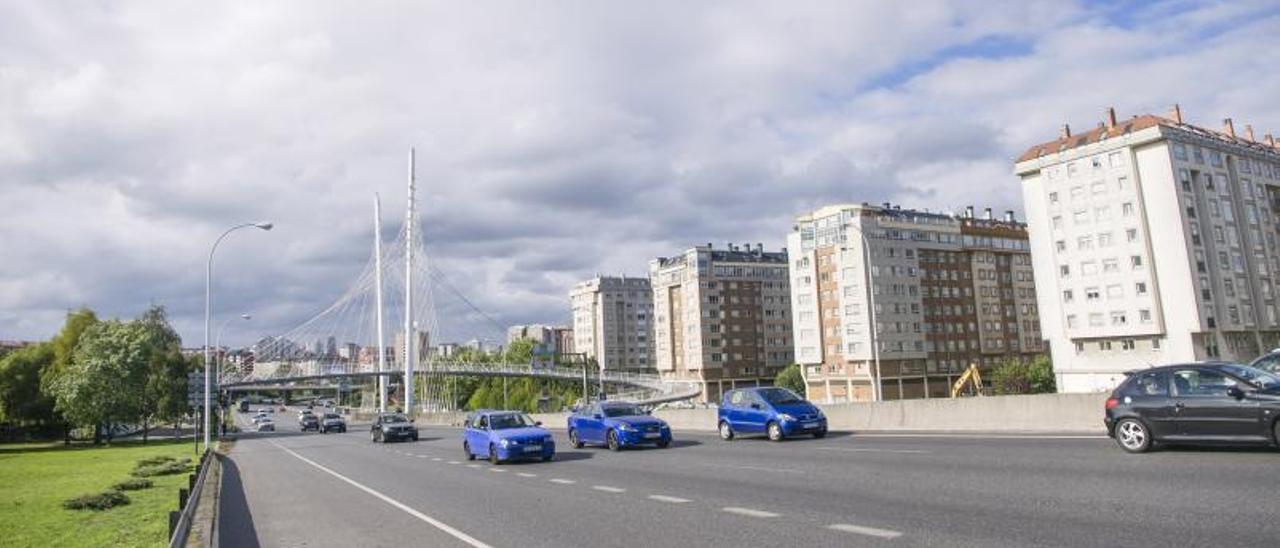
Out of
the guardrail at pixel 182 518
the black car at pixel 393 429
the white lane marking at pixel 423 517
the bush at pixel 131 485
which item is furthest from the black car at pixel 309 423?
the guardrail at pixel 182 518

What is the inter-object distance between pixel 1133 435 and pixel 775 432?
10283mm

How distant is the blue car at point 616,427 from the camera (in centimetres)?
2394

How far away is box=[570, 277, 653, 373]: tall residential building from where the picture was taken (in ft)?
603

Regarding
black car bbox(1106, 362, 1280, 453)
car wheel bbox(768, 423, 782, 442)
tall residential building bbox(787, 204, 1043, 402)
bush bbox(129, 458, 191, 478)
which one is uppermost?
tall residential building bbox(787, 204, 1043, 402)

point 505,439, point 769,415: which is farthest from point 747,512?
point 769,415

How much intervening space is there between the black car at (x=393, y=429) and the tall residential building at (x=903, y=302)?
72.6 meters

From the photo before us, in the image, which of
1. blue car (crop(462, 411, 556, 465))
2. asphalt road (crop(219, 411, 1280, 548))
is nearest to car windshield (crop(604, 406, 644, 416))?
blue car (crop(462, 411, 556, 465))

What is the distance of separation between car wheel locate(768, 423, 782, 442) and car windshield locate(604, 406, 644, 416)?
4286mm

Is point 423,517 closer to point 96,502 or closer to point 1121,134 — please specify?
point 96,502

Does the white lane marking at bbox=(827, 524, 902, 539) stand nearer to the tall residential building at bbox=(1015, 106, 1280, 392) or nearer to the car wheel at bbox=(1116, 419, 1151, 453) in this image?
the car wheel at bbox=(1116, 419, 1151, 453)

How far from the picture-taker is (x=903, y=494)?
11.1 meters

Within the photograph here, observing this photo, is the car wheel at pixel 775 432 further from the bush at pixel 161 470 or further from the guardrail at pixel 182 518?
the bush at pixel 161 470

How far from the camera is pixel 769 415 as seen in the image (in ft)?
76.4

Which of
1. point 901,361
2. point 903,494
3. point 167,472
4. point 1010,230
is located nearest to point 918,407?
point 903,494
